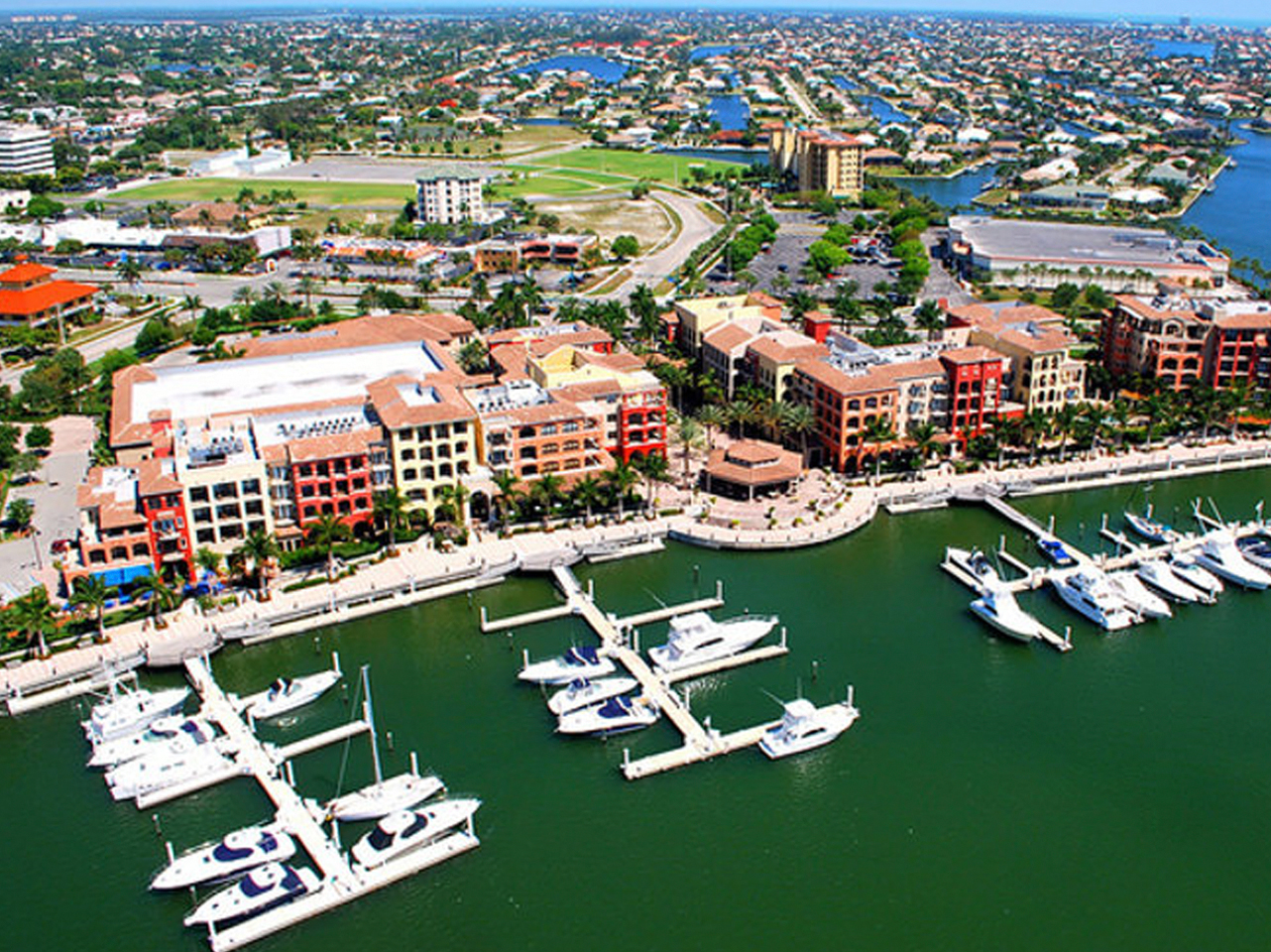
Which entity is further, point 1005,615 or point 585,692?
point 1005,615

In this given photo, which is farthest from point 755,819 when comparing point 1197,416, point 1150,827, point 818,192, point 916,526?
point 818,192

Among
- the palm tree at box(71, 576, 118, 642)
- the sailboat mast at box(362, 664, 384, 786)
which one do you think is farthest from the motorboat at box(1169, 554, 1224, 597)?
the palm tree at box(71, 576, 118, 642)

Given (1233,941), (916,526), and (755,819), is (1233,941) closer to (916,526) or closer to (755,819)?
(755,819)

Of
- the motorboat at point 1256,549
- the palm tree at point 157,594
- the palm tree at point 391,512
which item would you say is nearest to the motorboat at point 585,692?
the palm tree at point 391,512

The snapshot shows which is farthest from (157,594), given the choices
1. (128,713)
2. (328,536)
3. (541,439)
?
(541,439)

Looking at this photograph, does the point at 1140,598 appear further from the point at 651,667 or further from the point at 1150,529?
the point at 651,667

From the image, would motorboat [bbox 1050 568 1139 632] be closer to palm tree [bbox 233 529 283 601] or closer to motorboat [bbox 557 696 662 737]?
motorboat [bbox 557 696 662 737]
